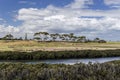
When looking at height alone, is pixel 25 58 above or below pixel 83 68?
below

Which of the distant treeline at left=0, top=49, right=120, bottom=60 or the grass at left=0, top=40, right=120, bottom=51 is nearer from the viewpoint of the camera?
the distant treeline at left=0, top=49, right=120, bottom=60

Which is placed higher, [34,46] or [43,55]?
[43,55]

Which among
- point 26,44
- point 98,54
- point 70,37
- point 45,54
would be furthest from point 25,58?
point 70,37

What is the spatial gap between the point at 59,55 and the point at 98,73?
5923 cm

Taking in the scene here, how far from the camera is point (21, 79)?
1647 cm

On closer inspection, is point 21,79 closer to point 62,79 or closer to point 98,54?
point 62,79

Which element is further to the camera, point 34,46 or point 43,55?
point 34,46

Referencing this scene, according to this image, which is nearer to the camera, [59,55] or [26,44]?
[59,55]

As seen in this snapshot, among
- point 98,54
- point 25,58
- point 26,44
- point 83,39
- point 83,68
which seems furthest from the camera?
point 83,39

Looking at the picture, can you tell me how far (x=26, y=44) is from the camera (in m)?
118

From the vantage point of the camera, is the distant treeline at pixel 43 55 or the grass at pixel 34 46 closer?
the distant treeline at pixel 43 55

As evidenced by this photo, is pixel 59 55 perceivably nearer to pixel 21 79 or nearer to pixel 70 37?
pixel 21 79

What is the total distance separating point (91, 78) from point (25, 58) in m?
56.7

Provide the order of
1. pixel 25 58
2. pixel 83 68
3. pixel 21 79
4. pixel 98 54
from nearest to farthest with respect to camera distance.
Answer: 1. pixel 21 79
2. pixel 83 68
3. pixel 25 58
4. pixel 98 54
